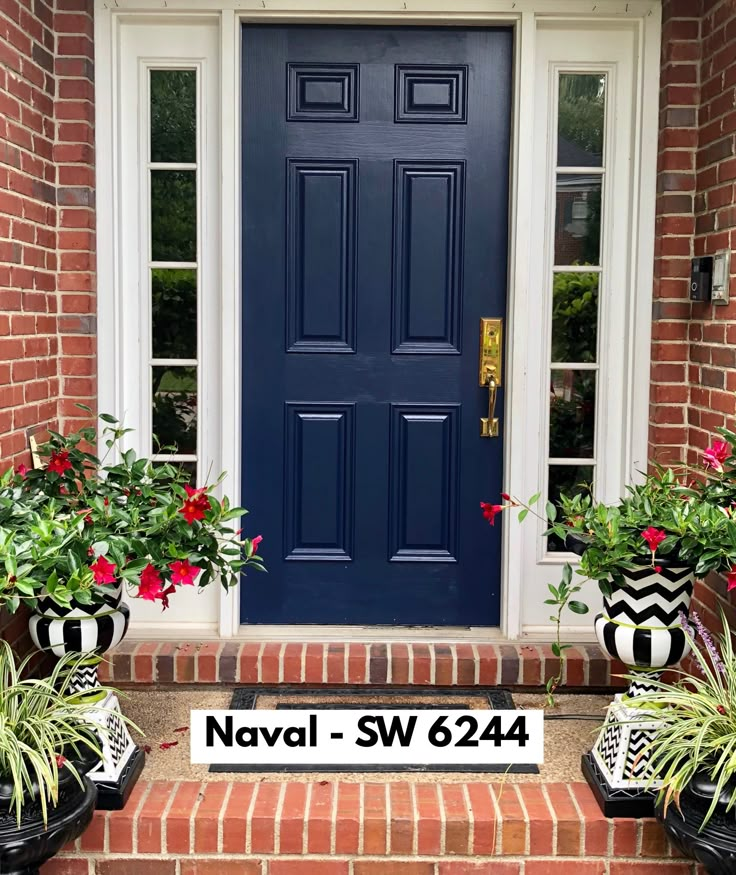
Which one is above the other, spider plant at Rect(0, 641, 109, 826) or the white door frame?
the white door frame

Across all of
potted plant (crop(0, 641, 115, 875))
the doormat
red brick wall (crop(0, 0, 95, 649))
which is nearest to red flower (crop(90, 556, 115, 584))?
potted plant (crop(0, 641, 115, 875))

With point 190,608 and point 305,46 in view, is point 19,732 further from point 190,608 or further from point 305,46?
point 305,46

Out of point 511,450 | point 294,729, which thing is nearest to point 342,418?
point 511,450

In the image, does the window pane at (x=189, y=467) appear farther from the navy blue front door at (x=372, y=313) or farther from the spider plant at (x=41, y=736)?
the spider plant at (x=41, y=736)

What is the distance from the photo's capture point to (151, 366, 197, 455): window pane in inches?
144

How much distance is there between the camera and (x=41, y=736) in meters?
2.42

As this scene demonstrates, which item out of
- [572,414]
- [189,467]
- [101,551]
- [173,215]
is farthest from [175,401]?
[572,414]

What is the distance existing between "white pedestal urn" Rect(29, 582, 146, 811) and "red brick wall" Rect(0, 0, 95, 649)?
1.18ft

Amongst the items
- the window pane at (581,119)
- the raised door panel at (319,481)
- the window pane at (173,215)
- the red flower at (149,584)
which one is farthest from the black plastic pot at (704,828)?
the window pane at (173,215)

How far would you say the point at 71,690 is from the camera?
2.79 m

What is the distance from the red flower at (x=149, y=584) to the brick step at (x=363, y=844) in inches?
23.2

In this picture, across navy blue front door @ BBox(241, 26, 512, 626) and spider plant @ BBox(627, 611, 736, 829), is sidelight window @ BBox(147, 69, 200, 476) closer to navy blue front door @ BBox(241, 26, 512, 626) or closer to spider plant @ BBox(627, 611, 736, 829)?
navy blue front door @ BBox(241, 26, 512, 626)

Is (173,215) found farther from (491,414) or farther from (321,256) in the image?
(491,414)

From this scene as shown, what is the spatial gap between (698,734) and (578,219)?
189cm
